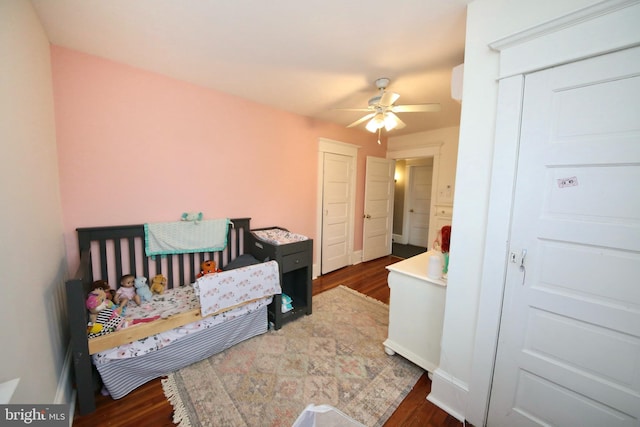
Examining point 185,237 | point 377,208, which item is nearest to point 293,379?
point 185,237

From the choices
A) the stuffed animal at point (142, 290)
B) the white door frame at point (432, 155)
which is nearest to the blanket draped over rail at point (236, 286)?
the stuffed animal at point (142, 290)

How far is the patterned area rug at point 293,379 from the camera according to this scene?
1374mm

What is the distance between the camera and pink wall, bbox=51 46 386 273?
174cm

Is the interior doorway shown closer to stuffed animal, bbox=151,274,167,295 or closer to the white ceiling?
the white ceiling

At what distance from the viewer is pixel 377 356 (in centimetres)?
185

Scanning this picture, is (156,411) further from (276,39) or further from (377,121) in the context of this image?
(377,121)

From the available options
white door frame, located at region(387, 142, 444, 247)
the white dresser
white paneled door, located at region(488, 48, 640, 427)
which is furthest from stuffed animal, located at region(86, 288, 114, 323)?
white door frame, located at region(387, 142, 444, 247)

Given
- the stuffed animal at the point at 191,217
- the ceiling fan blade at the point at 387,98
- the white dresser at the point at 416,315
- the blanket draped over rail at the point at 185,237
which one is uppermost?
the ceiling fan blade at the point at 387,98

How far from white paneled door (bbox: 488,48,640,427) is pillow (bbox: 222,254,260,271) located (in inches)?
79.5

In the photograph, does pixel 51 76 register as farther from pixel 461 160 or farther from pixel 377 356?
pixel 377 356

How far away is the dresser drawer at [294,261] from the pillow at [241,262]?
0.30 metres

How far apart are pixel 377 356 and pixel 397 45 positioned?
2368 millimetres

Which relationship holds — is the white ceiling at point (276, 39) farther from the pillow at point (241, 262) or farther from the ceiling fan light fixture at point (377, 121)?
the pillow at point (241, 262)

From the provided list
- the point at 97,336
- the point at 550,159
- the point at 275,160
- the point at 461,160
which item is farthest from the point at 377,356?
the point at 275,160
